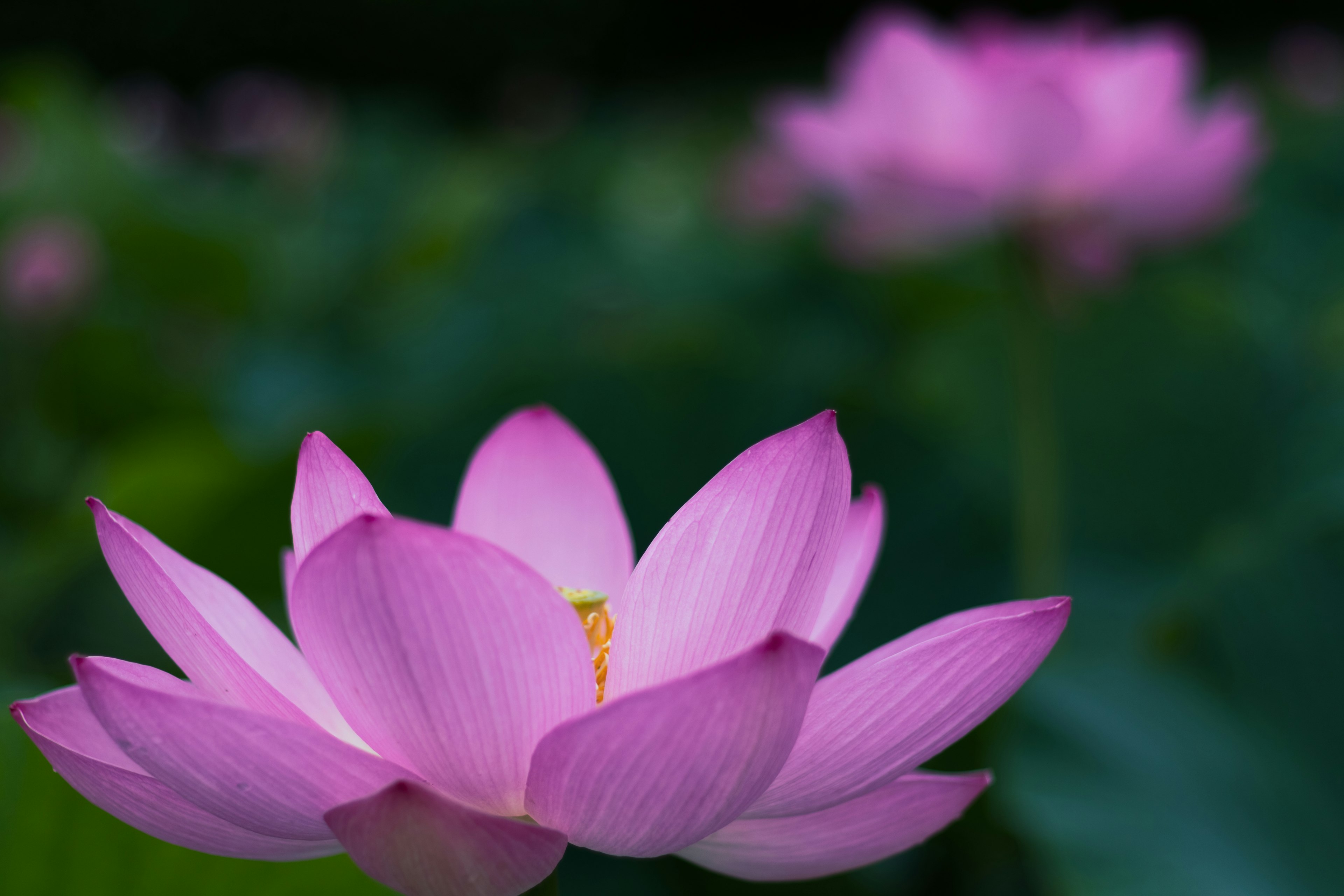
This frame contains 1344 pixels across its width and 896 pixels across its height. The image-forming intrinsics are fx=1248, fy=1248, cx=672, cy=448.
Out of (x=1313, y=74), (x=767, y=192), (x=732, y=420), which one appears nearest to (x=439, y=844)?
(x=732, y=420)

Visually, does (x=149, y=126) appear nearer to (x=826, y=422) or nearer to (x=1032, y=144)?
(x=1032, y=144)

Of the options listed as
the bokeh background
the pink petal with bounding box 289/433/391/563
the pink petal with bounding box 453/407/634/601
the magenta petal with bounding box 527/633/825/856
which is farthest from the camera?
the bokeh background

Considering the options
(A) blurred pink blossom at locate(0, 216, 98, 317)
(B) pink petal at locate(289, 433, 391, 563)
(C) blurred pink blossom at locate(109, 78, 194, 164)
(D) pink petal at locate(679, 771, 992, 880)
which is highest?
(C) blurred pink blossom at locate(109, 78, 194, 164)

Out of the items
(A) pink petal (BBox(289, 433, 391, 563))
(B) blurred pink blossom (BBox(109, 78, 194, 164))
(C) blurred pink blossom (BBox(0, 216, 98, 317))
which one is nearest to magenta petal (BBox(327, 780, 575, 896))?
(A) pink petal (BBox(289, 433, 391, 563))

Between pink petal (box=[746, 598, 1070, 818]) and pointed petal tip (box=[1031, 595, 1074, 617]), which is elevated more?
pointed petal tip (box=[1031, 595, 1074, 617])

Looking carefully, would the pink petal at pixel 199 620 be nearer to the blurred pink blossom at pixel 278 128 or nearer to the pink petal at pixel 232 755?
the pink petal at pixel 232 755

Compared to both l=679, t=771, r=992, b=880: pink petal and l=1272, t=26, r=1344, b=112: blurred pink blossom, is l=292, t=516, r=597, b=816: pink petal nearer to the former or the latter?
l=679, t=771, r=992, b=880: pink petal

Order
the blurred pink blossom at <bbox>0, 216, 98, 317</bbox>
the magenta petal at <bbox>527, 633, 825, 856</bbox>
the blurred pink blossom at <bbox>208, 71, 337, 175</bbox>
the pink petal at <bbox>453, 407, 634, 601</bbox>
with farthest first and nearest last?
the blurred pink blossom at <bbox>208, 71, 337, 175</bbox> → the blurred pink blossom at <bbox>0, 216, 98, 317</bbox> → the pink petal at <bbox>453, 407, 634, 601</bbox> → the magenta petal at <bbox>527, 633, 825, 856</bbox>
